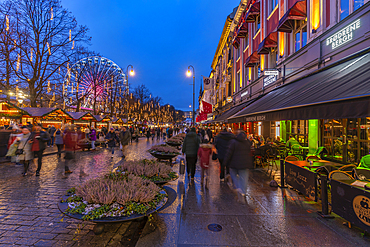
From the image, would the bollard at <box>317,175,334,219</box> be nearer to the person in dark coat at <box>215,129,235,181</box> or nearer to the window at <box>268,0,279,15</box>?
the person in dark coat at <box>215,129,235,181</box>

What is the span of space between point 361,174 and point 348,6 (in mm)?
6556

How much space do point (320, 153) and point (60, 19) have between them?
25.7 metres

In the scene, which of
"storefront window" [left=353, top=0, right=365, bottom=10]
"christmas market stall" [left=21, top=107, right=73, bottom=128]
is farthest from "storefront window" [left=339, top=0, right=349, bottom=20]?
"christmas market stall" [left=21, top=107, right=73, bottom=128]

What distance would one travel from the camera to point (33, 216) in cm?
405

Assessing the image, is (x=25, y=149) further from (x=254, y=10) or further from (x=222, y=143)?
(x=254, y=10)

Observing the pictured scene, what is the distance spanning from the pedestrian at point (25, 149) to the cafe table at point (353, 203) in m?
9.85

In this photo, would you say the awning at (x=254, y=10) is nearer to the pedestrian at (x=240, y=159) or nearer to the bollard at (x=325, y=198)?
the pedestrian at (x=240, y=159)

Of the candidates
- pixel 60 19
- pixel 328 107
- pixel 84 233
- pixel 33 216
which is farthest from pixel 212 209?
pixel 60 19

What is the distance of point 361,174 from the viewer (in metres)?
4.54

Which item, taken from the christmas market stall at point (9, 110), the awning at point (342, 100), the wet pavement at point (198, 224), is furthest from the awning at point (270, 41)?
the christmas market stall at point (9, 110)

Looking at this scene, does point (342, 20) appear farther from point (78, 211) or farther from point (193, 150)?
point (78, 211)

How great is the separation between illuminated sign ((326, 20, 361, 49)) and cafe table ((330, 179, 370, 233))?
5.83 metres

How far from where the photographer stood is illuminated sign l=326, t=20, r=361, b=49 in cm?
657

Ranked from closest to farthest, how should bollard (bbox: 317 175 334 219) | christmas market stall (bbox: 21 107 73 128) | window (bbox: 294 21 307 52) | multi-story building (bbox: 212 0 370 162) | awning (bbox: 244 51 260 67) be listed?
bollard (bbox: 317 175 334 219) → multi-story building (bbox: 212 0 370 162) → window (bbox: 294 21 307 52) → awning (bbox: 244 51 260 67) → christmas market stall (bbox: 21 107 73 128)
